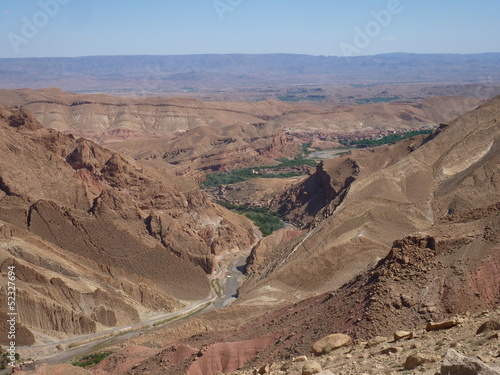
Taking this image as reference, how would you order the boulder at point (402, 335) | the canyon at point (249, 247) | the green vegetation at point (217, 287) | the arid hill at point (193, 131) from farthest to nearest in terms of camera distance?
the arid hill at point (193, 131) < the green vegetation at point (217, 287) < the canyon at point (249, 247) < the boulder at point (402, 335)

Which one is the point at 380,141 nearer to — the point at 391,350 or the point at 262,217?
the point at 262,217

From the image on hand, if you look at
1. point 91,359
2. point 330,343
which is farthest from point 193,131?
point 330,343

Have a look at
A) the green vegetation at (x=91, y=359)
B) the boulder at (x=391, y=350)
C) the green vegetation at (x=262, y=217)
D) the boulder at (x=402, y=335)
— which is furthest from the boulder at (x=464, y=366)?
the green vegetation at (x=262, y=217)

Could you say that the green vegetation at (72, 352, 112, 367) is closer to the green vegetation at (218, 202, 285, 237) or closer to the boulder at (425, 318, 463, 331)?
the boulder at (425, 318, 463, 331)

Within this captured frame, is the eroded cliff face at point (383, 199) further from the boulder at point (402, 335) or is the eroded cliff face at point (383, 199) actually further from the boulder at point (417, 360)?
the boulder at point (417, 360)

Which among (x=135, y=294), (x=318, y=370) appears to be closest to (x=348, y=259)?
(x=135, y=294)

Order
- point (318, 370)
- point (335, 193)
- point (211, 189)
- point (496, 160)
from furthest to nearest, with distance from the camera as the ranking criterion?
point (211, 189) < point (335, 193) < point (496, 160) < point (318, 370)

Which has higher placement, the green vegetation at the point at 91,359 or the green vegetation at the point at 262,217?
the green vegetation at the point at 262,217

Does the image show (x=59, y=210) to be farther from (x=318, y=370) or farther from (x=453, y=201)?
(x=318, y=370)
